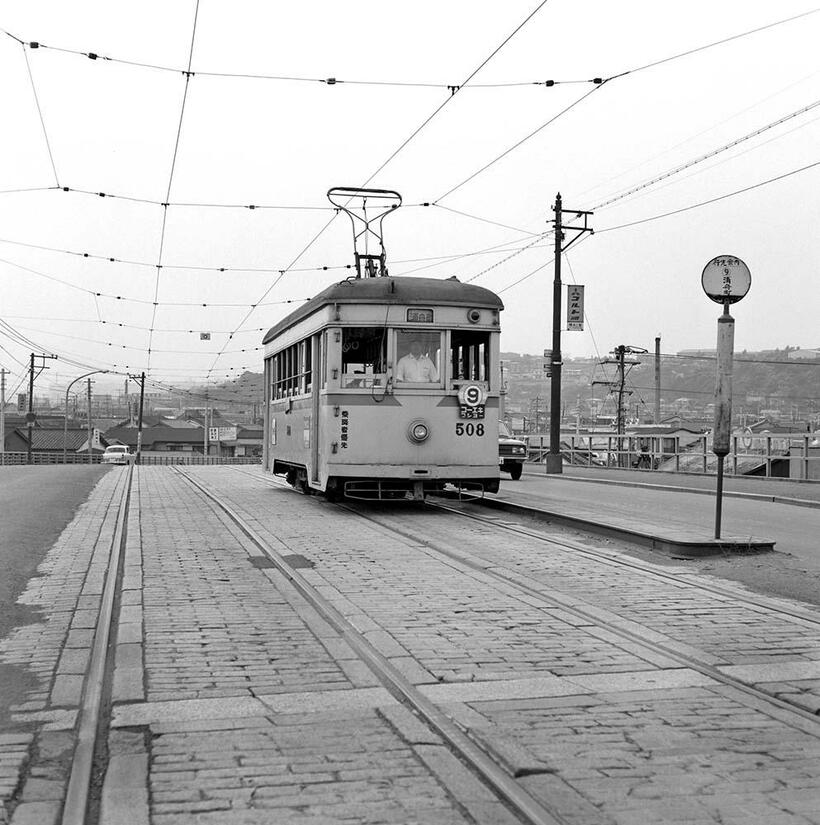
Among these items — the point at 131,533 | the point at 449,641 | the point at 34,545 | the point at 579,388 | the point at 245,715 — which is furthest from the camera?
the point at 579,388

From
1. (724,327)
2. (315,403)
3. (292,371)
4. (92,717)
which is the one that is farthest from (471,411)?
(92,717)

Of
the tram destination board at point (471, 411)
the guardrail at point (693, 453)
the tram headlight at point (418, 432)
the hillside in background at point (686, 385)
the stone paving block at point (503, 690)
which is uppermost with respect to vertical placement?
the hillside in background at point (686, 385)

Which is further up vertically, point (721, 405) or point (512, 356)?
point (512, 356)

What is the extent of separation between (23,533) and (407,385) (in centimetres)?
542

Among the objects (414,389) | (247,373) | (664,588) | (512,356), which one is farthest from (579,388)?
(664,588)

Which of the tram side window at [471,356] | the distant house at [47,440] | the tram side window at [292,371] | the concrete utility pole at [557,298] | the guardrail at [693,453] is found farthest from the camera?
the distant house at [47,440]

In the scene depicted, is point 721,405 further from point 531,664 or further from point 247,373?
point 247,373

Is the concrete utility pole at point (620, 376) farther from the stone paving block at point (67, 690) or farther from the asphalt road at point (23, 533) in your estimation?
the stone paving block at point (67, 690)

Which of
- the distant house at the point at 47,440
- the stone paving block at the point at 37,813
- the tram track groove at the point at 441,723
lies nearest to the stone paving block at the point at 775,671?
the tram track groove at the point at 441,723

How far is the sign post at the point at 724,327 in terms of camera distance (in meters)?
10.6

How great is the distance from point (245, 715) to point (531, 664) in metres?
1.78

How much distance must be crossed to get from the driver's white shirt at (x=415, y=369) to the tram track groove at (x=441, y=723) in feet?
20.9

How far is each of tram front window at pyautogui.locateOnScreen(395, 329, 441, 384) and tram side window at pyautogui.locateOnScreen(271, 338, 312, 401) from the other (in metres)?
2.02

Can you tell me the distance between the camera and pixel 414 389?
14.6m
